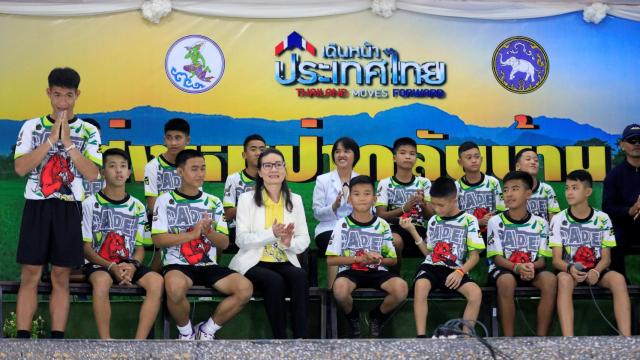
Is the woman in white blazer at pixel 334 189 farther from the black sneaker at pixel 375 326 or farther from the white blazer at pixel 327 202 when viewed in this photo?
the black sneaker at pixel 375 326

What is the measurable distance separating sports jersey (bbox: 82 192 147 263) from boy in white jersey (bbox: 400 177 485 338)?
1.79 metres

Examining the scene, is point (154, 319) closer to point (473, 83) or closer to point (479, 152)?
point (479, 152)

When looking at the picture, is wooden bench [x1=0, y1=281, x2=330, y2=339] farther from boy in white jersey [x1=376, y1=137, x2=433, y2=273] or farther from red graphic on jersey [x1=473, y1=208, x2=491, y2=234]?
red graphic on jersey [x1=473, y1=208, x2=491, y2=234]

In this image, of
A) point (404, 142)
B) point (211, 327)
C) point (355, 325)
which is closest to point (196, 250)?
point (211, 327)

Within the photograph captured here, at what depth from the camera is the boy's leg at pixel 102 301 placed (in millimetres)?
5766

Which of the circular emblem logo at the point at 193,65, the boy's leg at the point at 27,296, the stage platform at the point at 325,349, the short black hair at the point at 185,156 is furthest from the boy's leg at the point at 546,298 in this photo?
the boy's leg at the point at 27,296

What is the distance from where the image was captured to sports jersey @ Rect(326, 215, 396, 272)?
6.31 m

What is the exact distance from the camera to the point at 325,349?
4.38 meters

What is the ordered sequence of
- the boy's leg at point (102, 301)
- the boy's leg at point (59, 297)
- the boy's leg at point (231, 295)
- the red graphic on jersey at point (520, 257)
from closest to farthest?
the boy's leg at point (59, 297), the boy's leg at point (102, 301), the boy's leg at point (231, 295), the red graphic on jersey at point (520, 257)

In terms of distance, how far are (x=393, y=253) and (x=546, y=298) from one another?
1053mm

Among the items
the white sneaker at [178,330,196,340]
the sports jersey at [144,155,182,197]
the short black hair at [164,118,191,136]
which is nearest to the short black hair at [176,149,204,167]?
the sports jersey at [144,155,182,197]

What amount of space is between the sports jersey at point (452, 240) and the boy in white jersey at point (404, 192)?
501 mm

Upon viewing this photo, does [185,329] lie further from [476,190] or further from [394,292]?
[476,190]

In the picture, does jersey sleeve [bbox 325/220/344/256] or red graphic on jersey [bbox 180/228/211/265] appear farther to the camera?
jersey sleeve [bbox 325/220/344/256]
